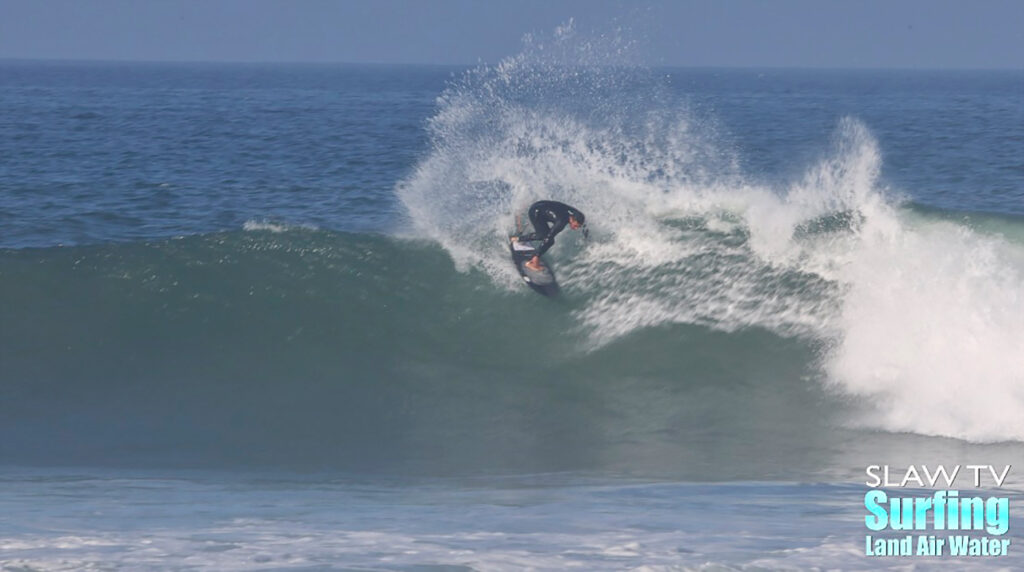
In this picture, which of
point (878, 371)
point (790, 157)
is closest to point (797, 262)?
point (878, 371)

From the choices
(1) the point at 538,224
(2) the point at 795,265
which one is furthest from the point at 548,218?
(2) the point at 795,265

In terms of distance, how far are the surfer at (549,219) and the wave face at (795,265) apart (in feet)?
2.73

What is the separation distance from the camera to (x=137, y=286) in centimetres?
1416

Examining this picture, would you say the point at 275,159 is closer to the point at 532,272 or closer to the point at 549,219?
the point at 532,272

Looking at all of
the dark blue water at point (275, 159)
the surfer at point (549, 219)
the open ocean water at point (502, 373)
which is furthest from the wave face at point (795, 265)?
the dark blue water at point (275, 159)

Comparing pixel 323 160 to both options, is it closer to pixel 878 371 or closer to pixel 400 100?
pixel 878 371

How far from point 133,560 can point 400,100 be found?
53.0 meters

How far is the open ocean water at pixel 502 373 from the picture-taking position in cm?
736

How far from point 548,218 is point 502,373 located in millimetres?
2282
